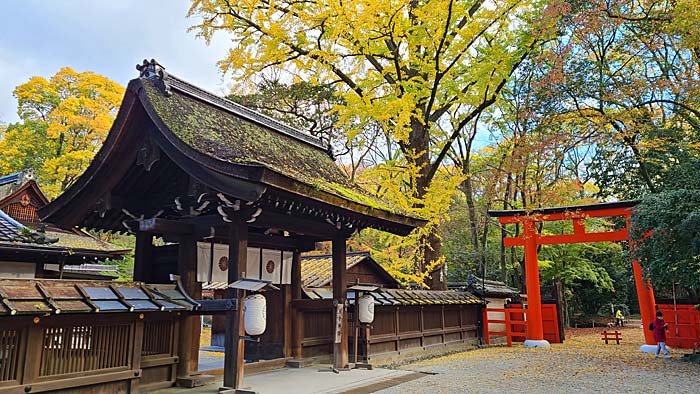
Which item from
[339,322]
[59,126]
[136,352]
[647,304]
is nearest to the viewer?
[136,352]

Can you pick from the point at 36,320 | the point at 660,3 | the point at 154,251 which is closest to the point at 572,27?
the point at 660,3

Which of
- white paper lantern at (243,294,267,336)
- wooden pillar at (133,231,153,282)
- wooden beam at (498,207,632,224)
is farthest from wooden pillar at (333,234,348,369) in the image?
wooden beam at (498,207,632,224)

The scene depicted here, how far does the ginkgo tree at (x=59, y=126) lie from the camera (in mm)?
24531

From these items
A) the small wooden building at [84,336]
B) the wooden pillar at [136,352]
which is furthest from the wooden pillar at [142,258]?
the wooden pillar at [136,352]

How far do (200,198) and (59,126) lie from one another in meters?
22.3

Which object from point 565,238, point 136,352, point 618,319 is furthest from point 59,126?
point 618,319

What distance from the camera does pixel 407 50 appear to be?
1519 cm

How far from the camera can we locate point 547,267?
23.8 metres

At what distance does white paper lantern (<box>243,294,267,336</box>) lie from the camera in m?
6.79

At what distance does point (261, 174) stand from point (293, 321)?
174 inches

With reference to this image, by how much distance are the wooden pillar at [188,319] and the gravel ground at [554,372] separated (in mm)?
3133

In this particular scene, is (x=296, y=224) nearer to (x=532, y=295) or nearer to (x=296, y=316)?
(x=296, y=316)

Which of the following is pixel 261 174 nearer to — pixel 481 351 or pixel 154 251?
pixel 154 251

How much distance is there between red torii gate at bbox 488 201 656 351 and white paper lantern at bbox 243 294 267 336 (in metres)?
10.2
